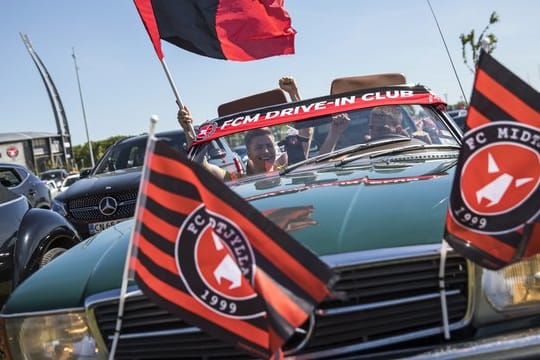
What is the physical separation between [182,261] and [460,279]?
932 millimetres

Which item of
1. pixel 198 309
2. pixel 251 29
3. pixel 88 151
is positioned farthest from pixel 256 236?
pixel 88 151

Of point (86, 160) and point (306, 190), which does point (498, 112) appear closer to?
point (306, 190)

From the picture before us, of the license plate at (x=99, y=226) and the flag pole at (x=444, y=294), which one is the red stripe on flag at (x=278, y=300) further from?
the license plate at (x=99, y=226)

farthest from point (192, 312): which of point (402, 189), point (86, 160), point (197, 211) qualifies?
point (86, 160)

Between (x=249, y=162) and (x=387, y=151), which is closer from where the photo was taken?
(x=387, y=151)

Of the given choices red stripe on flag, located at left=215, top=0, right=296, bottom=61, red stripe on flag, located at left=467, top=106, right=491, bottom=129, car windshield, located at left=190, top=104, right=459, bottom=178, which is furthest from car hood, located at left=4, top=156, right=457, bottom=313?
red stripe on flag, located at left=215, top=0, right=296, bottom=61

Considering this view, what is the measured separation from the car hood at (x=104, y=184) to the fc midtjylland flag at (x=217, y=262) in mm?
6827

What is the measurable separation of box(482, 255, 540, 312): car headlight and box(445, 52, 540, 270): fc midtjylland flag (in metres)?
0.12

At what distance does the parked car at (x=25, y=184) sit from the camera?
10.4m

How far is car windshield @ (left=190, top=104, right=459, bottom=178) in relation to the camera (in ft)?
12.9

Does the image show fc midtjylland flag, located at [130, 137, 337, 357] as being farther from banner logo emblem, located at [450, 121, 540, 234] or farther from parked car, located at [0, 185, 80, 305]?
parked car, located at [0, 185, 80, 305]

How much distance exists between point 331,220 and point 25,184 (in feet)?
31.1

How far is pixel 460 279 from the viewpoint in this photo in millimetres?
2252

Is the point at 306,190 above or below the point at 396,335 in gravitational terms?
above
